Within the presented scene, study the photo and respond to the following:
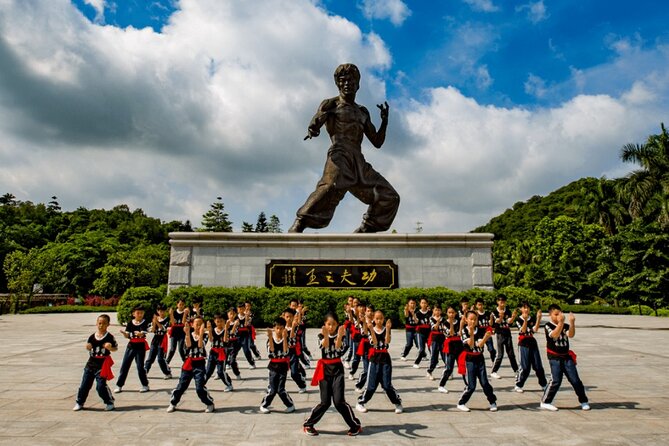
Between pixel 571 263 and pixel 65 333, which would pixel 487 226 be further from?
pixel 65 333

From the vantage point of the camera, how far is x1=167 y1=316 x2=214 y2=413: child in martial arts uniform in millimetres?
Result: 6492

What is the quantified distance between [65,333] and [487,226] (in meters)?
65.1

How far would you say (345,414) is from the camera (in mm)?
5469

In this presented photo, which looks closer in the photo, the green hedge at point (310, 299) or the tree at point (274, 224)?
the green hedge at point (310, 299)

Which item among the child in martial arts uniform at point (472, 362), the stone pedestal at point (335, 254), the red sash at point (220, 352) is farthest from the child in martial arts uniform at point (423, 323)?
the stone pedestal at point (335, 254)

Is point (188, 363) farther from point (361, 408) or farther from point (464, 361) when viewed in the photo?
point (464, 361)

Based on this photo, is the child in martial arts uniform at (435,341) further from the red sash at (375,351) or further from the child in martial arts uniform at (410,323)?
the red sash at (375,351)

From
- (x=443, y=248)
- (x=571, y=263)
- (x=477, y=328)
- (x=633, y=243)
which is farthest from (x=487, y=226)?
(x=477, y=328)

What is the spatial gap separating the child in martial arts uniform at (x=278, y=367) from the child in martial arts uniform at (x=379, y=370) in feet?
3.71

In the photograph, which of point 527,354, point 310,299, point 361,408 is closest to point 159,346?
point 361,408

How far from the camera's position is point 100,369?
6.67m

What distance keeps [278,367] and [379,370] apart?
1483 millimetres

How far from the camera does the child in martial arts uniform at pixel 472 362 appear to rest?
6621 mm

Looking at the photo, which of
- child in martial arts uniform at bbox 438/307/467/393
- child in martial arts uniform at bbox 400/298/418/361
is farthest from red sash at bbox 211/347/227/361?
child in martial arts uniform at bbox 400/298/418/361
